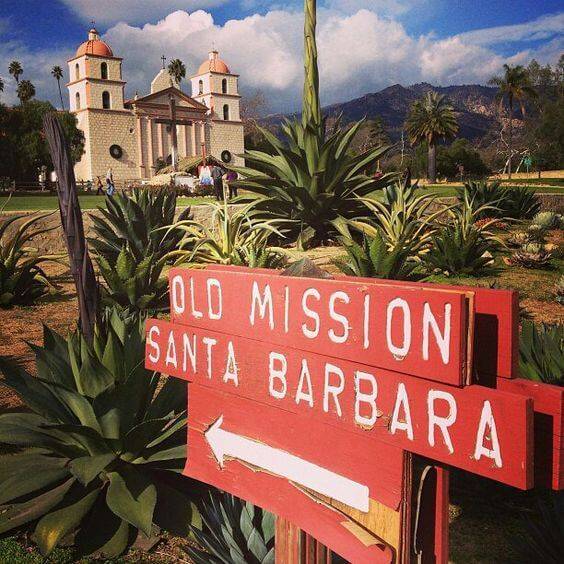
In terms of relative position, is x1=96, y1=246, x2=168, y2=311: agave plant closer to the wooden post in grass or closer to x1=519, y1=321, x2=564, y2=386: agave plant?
the wooden post in grass

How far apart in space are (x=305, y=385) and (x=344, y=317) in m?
0.25

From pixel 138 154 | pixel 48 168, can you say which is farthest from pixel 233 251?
pixel 138 154

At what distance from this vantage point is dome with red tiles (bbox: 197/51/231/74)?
80.9m

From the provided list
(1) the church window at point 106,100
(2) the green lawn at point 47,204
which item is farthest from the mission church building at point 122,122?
(2) the green lawn at point 47,204

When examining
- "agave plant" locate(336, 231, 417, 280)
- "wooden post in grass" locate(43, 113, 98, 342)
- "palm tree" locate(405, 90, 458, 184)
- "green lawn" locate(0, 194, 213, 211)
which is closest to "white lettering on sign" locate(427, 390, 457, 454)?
"wooden post in grass" locate(43, 113, 98, 342)

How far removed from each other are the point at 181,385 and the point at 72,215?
1.01 m

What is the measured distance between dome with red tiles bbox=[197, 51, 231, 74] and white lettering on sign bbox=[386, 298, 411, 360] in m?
83.6

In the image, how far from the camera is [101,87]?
69500 millimetres

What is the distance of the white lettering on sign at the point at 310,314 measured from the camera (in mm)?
Answer: 1762

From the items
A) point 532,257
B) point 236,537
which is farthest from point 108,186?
point 236,537

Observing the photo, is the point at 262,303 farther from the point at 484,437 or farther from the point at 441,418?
the point at 484,437

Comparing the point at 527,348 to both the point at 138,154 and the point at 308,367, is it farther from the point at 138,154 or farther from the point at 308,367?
the point at 138,154

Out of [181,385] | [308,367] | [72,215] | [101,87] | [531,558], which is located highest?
[101,87]

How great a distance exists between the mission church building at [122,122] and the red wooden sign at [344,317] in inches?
2582
